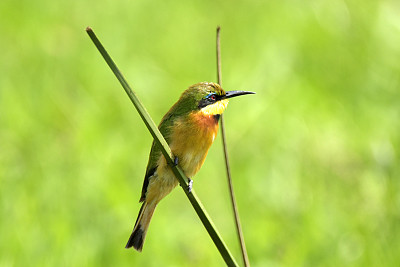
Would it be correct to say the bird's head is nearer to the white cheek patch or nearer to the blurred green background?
the white cheek patch

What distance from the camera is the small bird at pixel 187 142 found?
216cm

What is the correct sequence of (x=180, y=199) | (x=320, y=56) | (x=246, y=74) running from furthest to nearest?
(x=320, y=56)
(x=246, y=74)
(x=180, y=199)

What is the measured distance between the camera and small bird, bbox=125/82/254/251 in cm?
216

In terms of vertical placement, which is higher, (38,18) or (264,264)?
(38,18)

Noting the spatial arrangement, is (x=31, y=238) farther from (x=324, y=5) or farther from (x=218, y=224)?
(x=324, y=5)

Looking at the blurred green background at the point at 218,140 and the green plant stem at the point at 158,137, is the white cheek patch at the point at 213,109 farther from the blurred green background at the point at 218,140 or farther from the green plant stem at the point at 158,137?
the blurred green background at the point at 218,140

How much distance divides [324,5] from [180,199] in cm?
281

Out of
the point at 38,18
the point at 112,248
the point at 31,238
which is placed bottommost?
the point at 112,248

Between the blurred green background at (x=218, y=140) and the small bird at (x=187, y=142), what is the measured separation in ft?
3.85

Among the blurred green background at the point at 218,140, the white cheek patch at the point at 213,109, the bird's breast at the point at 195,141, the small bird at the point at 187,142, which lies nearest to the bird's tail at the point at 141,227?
the small bird at the point at 187,142

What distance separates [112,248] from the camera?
11.5 ft

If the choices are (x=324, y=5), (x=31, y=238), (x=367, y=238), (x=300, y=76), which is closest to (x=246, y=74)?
(x=300, y=76)

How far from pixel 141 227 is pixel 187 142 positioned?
11.7 inches

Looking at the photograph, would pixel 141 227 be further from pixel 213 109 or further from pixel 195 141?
pixel 213 109
